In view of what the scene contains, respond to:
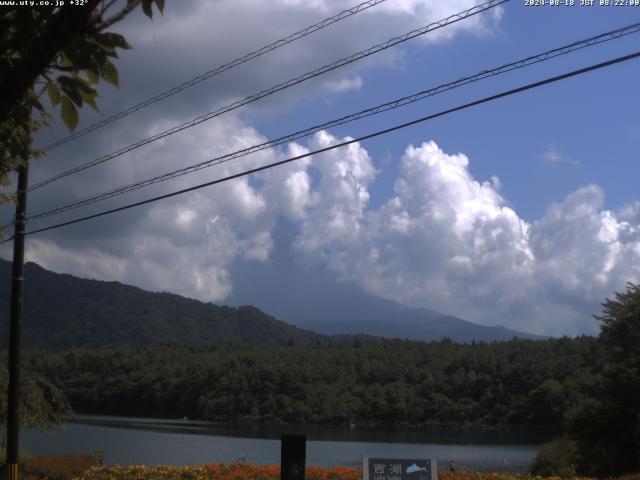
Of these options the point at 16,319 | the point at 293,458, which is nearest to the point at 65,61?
the point at 293,458

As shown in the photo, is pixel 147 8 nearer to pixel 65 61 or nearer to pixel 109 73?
pixel 109 73

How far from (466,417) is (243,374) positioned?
2139 cm

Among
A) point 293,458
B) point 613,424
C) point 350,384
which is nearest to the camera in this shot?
point 293,458

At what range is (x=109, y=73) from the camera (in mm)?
3957

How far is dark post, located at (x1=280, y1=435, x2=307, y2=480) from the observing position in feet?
43.3

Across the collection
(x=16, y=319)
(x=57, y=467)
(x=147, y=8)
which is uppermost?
(x=147, y=8)

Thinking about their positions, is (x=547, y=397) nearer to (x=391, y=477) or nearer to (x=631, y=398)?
(x=631, y=398)

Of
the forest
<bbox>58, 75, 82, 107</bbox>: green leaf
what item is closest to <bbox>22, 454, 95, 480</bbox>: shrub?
<bbox>58, 75, 82, 107</bbox>: green leaf

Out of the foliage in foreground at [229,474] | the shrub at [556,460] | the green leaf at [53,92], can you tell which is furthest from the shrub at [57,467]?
the green leaf at [53,92]

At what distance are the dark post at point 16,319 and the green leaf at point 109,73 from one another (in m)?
12.7

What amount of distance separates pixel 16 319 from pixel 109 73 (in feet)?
45.5

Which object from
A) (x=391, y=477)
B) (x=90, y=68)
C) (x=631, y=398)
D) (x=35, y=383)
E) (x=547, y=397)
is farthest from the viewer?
(x=547, y=397)

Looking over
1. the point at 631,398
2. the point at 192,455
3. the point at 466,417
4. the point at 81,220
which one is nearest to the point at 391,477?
the point at 81,220

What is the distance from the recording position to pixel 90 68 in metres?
3.82
